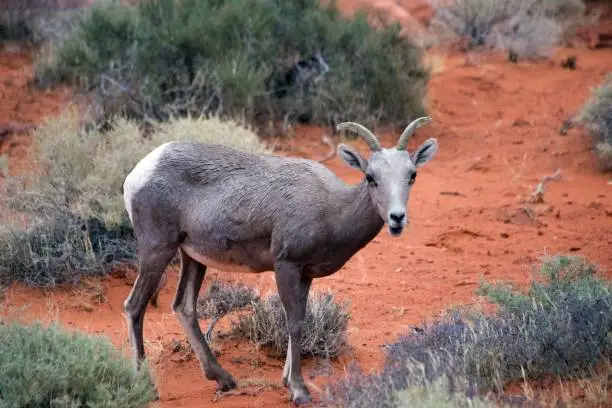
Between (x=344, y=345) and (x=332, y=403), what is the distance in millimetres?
2253

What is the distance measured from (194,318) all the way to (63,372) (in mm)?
1864

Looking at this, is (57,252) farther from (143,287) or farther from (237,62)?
(237,62)

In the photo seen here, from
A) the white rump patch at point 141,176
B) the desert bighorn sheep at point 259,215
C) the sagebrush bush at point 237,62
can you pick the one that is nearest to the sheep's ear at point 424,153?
the desert bighorn sheep at point 259,215

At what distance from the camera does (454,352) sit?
653 cm

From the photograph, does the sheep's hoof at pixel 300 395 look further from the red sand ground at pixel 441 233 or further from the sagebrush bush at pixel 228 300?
the sagebrush bush at pixel 228 300

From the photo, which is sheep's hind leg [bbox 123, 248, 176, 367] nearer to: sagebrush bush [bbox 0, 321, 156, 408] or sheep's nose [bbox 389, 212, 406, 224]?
sagebrush bush [bbox 0, 321, 156, 408]

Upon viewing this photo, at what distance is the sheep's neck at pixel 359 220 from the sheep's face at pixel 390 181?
0.09m

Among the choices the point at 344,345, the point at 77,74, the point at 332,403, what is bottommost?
the point at 77,74

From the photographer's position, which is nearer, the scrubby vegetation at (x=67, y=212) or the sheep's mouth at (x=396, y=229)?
the sheep's mouth at (x=396, y=229)

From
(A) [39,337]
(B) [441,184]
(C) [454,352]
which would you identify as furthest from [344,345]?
(B) [441,184]

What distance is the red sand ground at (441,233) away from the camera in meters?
7.99

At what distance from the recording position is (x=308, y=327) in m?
7.82

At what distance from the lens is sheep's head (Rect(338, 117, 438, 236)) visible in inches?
247

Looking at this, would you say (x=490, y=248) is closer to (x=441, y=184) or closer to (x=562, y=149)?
(x=441, y=184)
